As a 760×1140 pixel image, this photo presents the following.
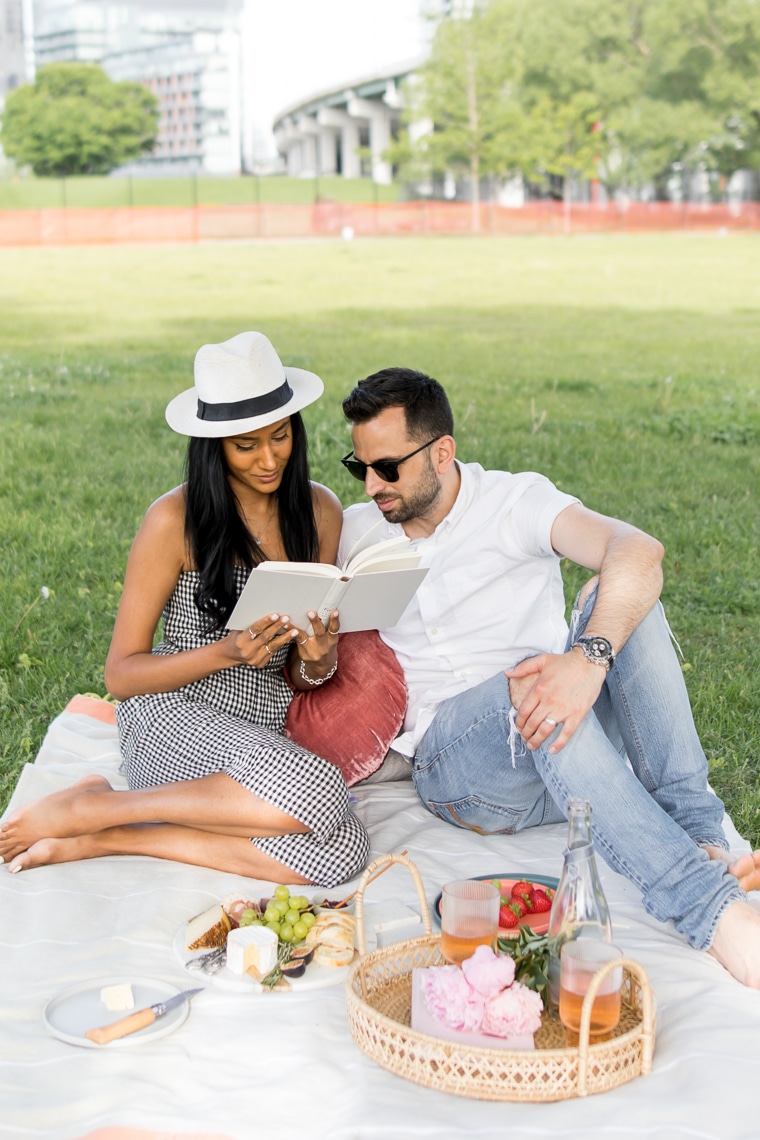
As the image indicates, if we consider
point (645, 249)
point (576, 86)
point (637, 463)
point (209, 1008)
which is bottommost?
point (209, 1008)

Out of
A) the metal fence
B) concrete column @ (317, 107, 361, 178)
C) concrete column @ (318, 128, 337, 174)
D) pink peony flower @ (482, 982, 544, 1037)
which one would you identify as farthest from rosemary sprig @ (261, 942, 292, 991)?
concrete column @ (318, 128, 337, 174)

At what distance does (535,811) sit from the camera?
12.0 ft

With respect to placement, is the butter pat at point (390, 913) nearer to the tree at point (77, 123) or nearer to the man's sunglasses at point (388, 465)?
the man's sunglasses at point (388, 465)

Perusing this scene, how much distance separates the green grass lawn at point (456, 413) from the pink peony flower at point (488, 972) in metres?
1.81

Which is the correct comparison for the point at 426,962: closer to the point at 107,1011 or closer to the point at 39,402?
the point at 107,1011

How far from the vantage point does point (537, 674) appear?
3.14m

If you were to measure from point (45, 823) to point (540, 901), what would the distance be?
1475mm

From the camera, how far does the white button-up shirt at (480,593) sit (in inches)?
148

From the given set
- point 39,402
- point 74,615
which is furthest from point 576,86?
point 74,615

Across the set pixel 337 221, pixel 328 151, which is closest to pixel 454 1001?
pixel 337 221

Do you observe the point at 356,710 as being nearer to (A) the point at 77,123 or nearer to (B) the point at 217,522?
(B) the point at 217,522

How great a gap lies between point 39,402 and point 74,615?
190 inches

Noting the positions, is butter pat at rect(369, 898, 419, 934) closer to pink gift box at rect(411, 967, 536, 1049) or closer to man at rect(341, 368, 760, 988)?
man at rect(341, 368, 760, 988)

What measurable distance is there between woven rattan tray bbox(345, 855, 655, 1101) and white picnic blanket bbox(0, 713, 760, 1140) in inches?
1.3
